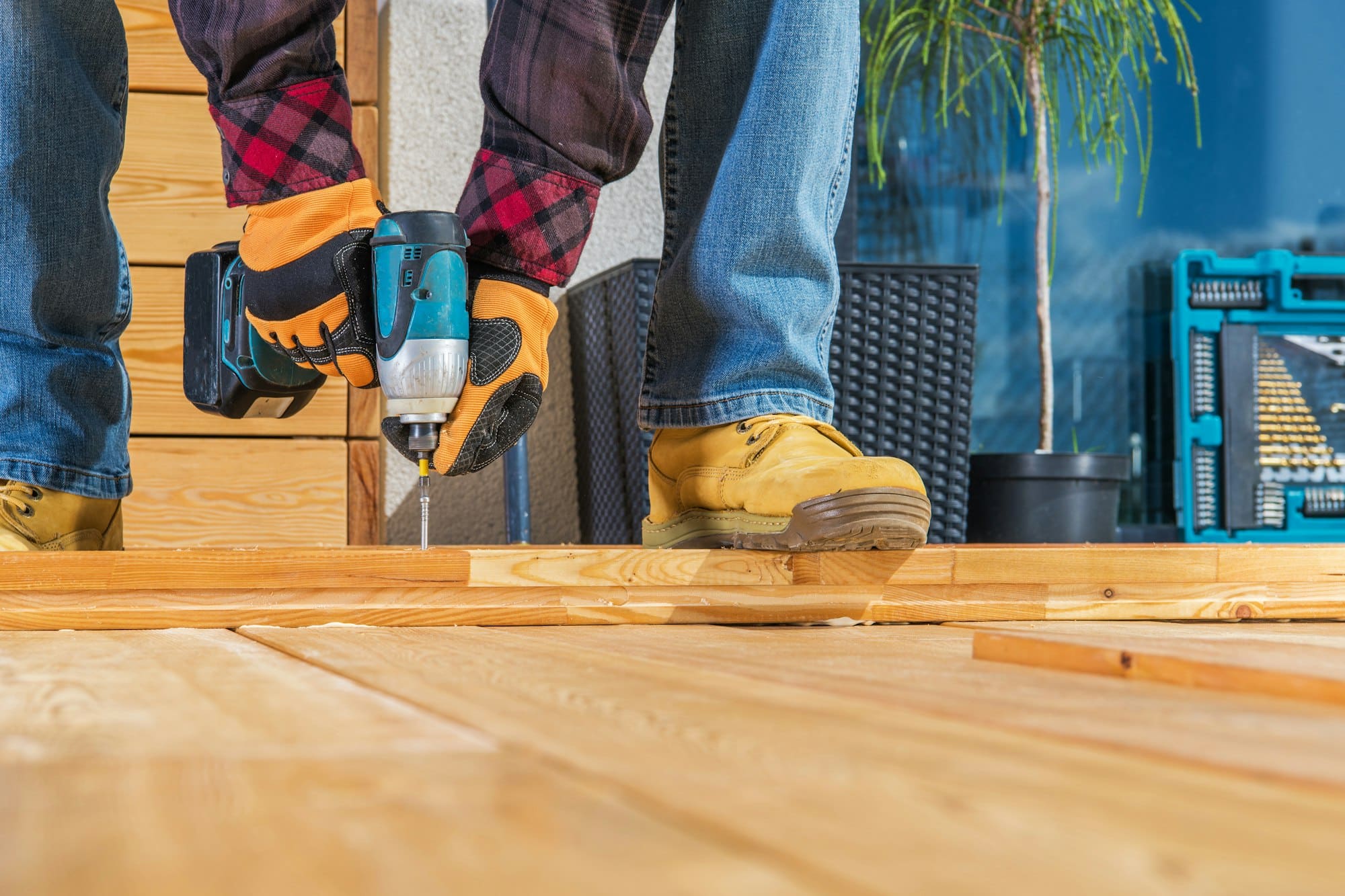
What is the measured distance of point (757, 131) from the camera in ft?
3.48

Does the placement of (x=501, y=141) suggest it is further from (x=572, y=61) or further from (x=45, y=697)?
(x=45, y=697)

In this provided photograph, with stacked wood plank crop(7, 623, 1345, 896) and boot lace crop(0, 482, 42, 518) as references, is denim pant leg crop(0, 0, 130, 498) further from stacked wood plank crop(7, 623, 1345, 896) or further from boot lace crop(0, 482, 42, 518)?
stacked wood plank crop(7, 623, 1345, 896)

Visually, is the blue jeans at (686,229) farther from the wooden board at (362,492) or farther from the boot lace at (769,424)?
the wooden board at (362,492)

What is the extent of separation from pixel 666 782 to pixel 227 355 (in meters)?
1.13

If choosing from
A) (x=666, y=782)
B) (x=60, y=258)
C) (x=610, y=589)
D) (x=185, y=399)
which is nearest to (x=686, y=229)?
(x=610, y=589)

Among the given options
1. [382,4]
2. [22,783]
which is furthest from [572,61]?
[382,4]

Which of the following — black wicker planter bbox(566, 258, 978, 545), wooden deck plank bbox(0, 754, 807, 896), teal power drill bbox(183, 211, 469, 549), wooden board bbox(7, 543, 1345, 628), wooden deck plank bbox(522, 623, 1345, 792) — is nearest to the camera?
wooden deck plank bbox(0, 754, 807, 896)

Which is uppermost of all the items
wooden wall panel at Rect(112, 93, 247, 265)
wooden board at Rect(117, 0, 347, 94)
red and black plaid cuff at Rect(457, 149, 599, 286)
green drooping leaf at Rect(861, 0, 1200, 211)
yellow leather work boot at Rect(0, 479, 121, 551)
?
green drooping leaf at Rect(861, 0, 1200, 211)

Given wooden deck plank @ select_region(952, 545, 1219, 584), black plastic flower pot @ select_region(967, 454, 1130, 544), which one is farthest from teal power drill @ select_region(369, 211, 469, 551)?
black plastic flower pot @ select_region(967, 454, 1130, 544)

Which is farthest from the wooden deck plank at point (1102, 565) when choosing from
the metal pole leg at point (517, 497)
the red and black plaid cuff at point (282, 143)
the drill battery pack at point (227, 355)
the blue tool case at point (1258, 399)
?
the blue tool case at point (1258, 399)

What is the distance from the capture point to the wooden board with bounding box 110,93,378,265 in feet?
6.42

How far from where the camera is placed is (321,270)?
1.03 m

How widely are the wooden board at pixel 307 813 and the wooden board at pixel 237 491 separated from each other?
5.42 ft

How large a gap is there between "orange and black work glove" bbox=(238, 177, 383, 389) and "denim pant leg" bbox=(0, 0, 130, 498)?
18cm
